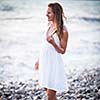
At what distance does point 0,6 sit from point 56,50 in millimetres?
703

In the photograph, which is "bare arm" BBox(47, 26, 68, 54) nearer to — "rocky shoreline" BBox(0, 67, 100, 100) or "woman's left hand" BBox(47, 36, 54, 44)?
"woman's left hand" BBox(47, 36, 54, 44)

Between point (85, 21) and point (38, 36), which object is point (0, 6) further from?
point (85, 21)

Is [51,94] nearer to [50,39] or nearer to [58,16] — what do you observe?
[50,39]

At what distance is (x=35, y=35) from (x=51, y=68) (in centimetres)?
41

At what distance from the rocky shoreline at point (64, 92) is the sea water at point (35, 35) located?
0.06 meters

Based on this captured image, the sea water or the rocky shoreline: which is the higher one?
the sea water

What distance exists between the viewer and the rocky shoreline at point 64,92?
11.0 feet

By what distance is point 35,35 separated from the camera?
342cm

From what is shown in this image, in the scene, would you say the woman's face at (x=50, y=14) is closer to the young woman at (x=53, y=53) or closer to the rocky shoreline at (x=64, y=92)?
the young woman at (x=53, y=53)

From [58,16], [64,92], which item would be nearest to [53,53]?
[58,16]

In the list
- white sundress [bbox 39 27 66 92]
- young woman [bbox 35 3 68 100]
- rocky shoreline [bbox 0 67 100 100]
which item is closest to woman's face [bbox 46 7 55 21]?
young woman [bbox 35 3 68 100]

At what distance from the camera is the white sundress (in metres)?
3.15

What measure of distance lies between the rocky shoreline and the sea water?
2.5 inches

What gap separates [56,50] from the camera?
10.4 feet
